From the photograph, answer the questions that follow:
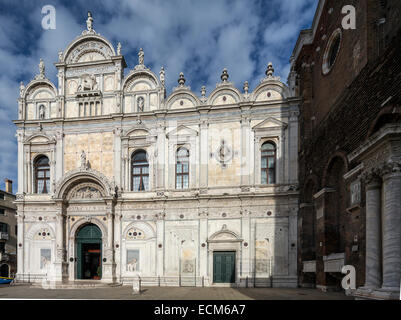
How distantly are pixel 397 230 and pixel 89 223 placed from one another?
18629 mm

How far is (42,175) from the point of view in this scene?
867 inches

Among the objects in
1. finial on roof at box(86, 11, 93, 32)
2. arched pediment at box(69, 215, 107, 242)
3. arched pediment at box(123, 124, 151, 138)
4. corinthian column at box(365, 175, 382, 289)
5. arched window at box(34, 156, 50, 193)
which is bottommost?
arched pediment at box(69, 215, 107, 242)

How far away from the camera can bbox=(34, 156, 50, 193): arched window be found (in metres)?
21.9

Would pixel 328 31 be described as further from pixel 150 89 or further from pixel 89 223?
pixel 89 223

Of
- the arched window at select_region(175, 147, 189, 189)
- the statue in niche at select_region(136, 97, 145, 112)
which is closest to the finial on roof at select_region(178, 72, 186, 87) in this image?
the statue in niche at select_region(136, 97, 145, 112)

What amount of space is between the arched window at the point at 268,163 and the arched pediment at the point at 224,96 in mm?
3793

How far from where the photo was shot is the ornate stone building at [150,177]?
18953mm

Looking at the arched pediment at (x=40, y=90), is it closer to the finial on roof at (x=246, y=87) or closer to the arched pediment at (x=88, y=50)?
the arched pediment at (x=88, y=50)

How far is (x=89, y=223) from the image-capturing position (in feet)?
68.8

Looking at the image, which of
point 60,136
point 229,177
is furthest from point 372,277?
point 60,136

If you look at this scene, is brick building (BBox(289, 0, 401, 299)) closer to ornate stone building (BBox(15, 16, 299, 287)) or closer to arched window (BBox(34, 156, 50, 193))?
ornate stone building (BBox(15, 16, 299, 287))

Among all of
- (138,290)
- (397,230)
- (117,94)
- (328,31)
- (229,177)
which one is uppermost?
(328,31)

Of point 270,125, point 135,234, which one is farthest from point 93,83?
point 270,125

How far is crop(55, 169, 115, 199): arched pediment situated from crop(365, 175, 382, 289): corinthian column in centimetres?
1565
